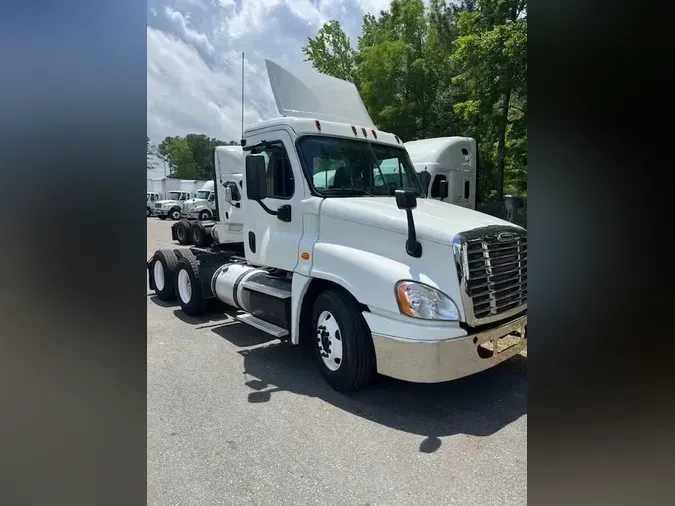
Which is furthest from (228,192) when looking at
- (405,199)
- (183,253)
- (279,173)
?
(405,199)

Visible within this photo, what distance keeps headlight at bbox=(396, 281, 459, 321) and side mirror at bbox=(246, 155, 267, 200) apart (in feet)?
6.01

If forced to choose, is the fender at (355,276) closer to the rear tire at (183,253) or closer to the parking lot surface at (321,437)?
the parking lot surface at (321,437)

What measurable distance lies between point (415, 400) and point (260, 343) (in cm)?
231

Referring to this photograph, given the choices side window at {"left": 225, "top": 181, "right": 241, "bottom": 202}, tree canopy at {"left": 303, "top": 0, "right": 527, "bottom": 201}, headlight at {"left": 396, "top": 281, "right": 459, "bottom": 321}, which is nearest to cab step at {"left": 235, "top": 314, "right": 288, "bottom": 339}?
headlight at {"left": 396, "top": 281, "right": 459, "bottom": 321}

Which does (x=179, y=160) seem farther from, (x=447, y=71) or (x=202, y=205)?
(x=447, y=71)

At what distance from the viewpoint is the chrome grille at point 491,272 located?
3.57 metres

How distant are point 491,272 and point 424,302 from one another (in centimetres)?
70

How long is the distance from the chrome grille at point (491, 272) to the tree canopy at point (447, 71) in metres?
7.51

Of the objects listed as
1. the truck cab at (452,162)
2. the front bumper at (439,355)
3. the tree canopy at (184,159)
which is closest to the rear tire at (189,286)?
the front bumper at (439,355)

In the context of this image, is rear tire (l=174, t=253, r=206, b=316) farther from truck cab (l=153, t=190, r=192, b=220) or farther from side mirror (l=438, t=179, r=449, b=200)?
truck cab (l=153, t=190, r=192, b=220)
